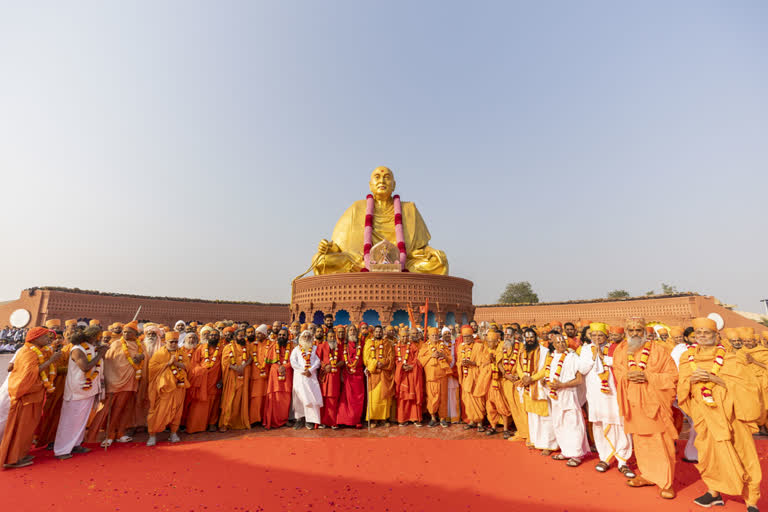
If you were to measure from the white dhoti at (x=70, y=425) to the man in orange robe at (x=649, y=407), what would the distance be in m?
6.05

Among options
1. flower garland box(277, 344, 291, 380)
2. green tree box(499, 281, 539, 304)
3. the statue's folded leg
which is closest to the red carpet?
flower garland box(277, 344, 291, 380)

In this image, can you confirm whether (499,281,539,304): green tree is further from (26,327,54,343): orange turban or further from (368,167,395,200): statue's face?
(26,327,54,343): orange turban

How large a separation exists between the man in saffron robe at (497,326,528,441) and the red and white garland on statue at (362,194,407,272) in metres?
11.4

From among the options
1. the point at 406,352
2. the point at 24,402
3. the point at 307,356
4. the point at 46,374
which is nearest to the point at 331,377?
the point at 307,356

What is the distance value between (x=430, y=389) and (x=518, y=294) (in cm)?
3622

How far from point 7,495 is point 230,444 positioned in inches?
83.0

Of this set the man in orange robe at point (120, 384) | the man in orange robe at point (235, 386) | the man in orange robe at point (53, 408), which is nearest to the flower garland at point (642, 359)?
the man in orange robe at point (235, 386)

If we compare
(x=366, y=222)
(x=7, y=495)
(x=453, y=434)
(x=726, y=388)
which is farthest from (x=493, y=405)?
(x=366, y=222)

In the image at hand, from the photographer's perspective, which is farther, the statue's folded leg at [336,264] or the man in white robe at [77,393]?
the statue's folded leg at [336,264]

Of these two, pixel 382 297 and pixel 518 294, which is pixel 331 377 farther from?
pixel 518 294

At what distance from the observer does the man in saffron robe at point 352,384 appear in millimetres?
5953

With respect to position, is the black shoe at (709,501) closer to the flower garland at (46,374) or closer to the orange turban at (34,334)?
the flower garland at (46,374)

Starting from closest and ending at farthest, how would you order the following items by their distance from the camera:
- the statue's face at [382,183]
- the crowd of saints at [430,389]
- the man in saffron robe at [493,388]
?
1. the crowd of saints at [430,389]
2. the man in saffron robe at [493,388]
3. the statue's face at [382,183]

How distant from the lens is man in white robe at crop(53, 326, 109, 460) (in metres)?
4.45
